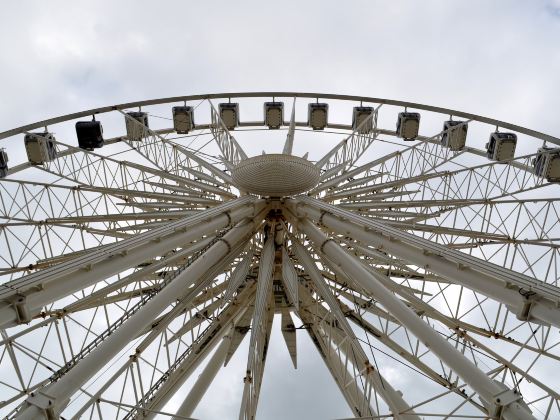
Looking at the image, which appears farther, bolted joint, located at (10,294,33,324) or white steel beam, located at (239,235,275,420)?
white steel beam, located at (239,235,275,420)

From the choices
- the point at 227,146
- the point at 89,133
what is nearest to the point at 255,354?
the point at 227,146

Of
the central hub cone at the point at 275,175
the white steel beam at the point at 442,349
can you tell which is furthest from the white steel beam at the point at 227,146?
the white steel beam at the point at 442,349

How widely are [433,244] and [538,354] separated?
791cm

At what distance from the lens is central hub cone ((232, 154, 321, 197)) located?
48.9ft

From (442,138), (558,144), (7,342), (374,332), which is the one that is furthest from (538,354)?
(7,342)

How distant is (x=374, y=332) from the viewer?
16203mm

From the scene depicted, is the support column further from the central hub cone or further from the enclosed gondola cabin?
the enclosed gondola cabin

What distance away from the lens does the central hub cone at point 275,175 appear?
48.9 ft

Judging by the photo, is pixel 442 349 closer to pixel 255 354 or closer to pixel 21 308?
pixel 255 354

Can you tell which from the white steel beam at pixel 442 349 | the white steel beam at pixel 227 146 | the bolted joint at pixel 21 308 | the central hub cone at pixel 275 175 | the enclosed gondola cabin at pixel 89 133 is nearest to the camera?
the bolted joint at pixel 21 308

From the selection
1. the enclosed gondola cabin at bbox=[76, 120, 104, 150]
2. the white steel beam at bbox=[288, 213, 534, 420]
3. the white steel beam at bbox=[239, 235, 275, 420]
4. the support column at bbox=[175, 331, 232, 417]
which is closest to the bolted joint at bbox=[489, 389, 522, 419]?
the white steel beam at bbox=[288, 213, 534, 420]

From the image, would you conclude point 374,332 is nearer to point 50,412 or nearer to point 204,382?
point 204,382

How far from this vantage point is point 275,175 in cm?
1491

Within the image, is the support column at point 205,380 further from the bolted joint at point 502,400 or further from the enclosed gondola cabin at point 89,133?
the enclosed gondola cabin at point 89,133
